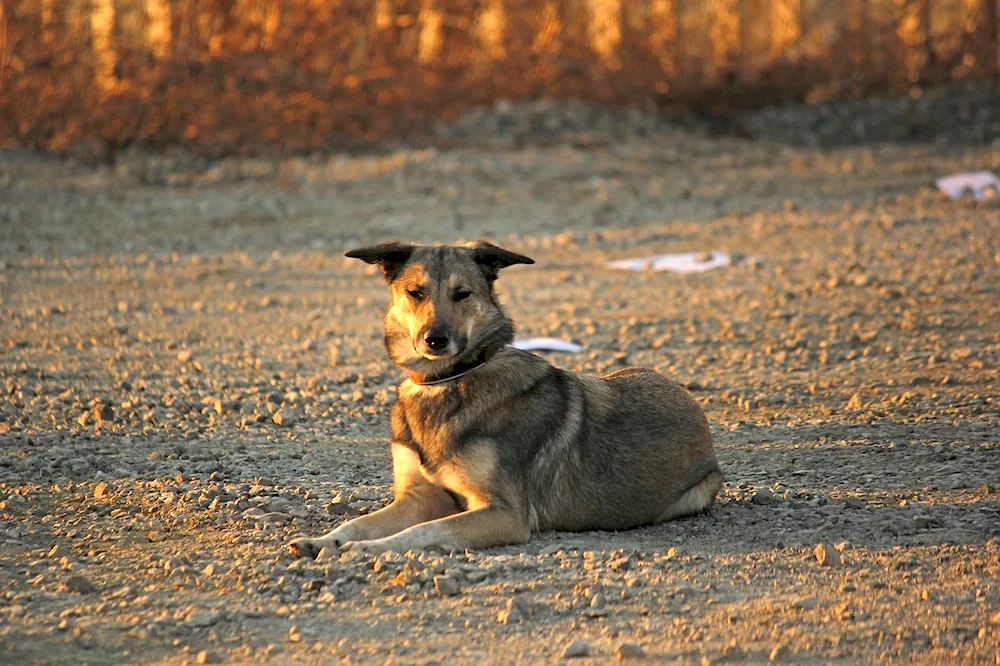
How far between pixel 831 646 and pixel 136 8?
16.4m

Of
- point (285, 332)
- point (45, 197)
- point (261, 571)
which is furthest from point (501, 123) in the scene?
point (261, 571)

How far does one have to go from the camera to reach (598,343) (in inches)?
417

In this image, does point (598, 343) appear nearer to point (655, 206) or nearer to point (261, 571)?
point (261, 571)

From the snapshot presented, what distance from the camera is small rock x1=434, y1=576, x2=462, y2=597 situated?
540 centimetres

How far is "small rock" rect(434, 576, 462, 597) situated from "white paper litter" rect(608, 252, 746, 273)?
834cm

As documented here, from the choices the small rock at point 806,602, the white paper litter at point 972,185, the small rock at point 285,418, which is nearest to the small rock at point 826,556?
the small rock at point 806,602

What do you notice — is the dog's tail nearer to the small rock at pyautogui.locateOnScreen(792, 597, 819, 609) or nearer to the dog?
the dog

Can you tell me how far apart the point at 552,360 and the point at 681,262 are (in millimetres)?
3926

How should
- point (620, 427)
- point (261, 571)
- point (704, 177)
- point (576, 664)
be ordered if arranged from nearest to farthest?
point (576, 664) < point (261, 571) < point (620, 427) < point (704, 177)

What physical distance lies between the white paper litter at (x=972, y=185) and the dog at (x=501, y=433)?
426 inches

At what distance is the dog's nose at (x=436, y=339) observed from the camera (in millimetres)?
6328

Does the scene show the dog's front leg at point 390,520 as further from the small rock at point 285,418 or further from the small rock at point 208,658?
the small rock at point 285,418

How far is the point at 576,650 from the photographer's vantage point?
4777mm

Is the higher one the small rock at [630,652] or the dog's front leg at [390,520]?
the dog's front leg at [390,520]
